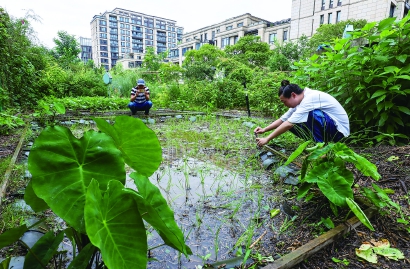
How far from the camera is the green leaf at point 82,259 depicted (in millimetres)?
704

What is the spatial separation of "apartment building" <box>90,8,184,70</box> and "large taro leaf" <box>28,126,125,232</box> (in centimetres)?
7141

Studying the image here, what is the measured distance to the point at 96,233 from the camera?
581 millimetres

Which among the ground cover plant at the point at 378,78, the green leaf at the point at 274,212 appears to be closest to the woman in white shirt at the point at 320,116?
the ground cover plant at the point at 378,78

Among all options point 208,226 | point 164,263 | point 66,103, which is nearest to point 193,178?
point 208,226

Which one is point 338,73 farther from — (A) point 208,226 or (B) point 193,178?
(A) point 208,226

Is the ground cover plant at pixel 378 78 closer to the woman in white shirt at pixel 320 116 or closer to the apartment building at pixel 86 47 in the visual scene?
the woman in white shirt at pixel 320 116

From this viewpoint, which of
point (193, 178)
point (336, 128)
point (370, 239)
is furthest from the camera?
point (336, 128)

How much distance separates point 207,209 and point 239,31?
37910 millimetres

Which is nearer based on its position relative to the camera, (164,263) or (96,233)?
(96,233)

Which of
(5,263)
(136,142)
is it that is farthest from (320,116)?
(5,263)

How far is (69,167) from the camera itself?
29.5 inches

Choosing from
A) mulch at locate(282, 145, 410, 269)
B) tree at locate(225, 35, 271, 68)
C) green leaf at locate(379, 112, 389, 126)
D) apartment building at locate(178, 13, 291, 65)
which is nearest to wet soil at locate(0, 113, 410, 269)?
mulch at locate(282, 145, 410, 269)

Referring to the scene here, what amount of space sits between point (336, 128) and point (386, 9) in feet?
92.5

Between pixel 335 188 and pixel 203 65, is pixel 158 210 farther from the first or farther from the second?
pixel 203 65
